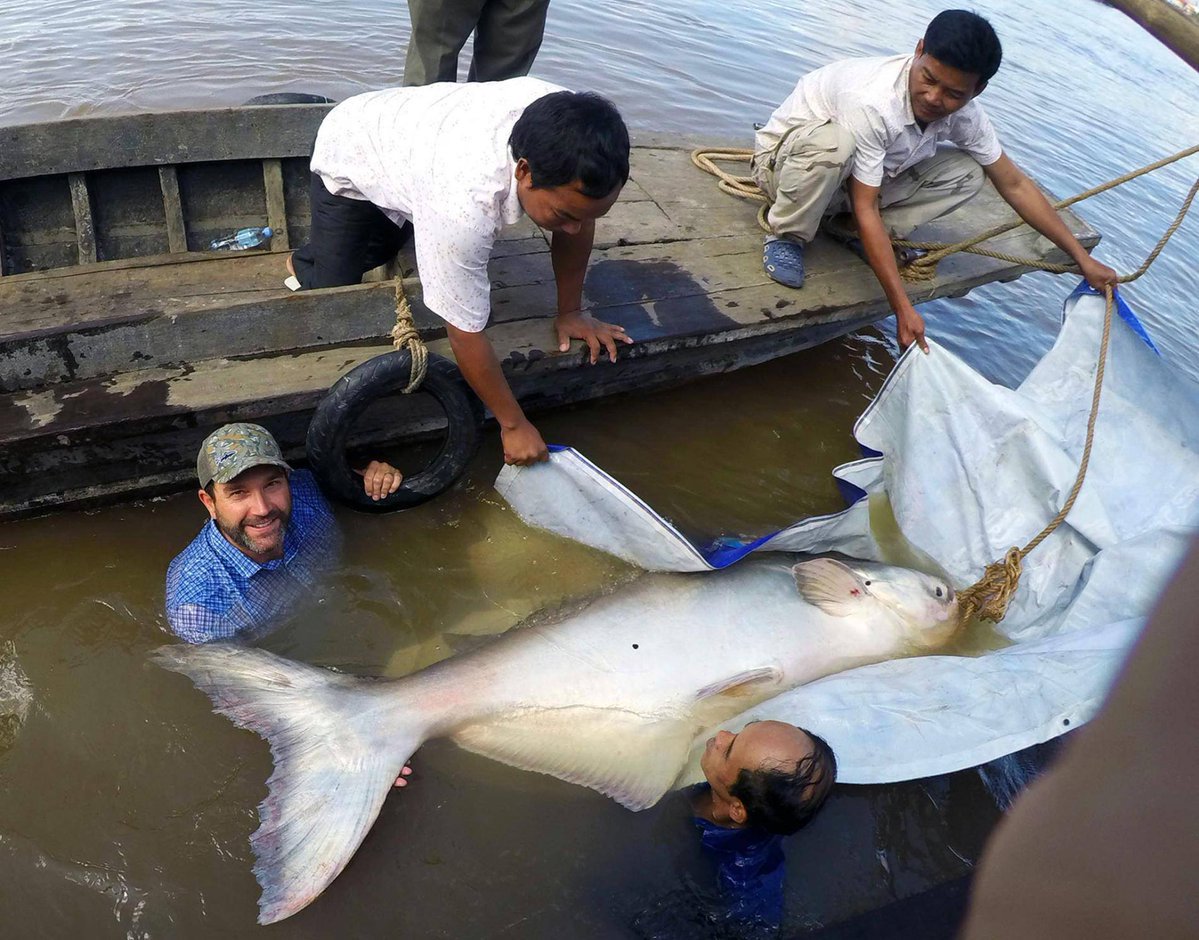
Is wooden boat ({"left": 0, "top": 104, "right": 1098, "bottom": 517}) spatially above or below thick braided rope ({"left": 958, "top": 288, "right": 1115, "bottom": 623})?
above

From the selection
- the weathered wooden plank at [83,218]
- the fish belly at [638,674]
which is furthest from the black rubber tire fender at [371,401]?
the weathered wooden plank at [83,218]

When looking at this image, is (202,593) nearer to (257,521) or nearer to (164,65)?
(257,521)

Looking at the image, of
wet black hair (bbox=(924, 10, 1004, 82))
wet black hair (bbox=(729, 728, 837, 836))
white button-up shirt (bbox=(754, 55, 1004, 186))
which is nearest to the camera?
wet black hair (bbox=(729, 728, 837, 836))

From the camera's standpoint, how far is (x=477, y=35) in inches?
183

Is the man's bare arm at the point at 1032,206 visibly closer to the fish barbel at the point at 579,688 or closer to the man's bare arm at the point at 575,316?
the fish barbel at the point at 579,688

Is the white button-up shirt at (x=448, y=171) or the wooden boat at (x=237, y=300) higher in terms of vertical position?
the white button-up shirt at (x=448, y=171)

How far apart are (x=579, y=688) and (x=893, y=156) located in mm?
3337

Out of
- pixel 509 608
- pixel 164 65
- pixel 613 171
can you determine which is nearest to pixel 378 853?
pixel 509 608

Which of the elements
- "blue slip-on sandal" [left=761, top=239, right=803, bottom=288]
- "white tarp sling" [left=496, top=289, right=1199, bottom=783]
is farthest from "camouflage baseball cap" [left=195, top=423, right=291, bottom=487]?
"blue slip-on sandal" [left=761, top=239, right=803, bottom=288]

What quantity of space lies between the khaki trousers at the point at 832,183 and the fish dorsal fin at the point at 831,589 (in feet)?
7.10

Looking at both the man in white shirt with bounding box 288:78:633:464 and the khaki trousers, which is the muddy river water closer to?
the man in white shirt with bounding box 288:78:633:464

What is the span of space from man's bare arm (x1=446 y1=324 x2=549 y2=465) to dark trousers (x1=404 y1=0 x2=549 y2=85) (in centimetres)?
213

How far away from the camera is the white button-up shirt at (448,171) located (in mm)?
2760

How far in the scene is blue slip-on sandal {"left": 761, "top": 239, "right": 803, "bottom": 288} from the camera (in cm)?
450
